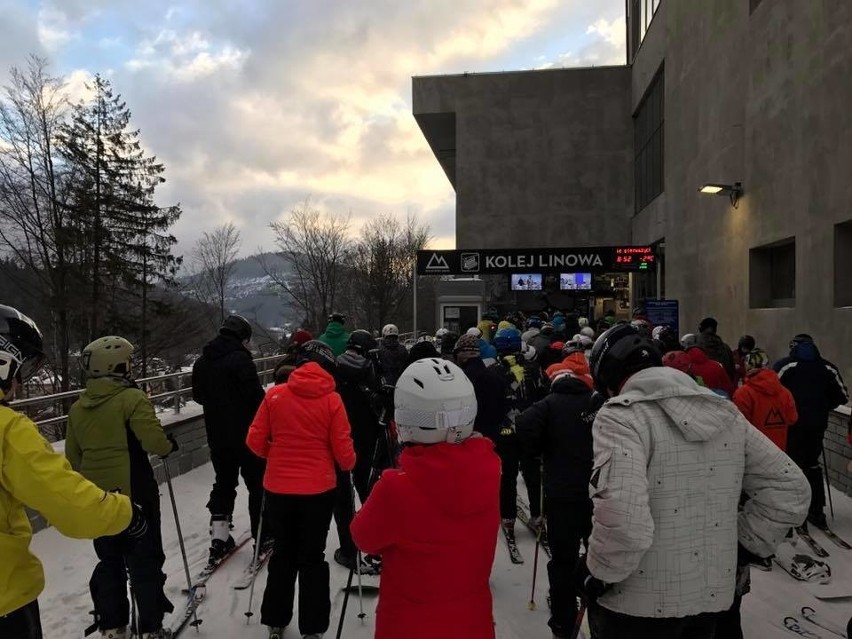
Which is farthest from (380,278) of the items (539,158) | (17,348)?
(17,348)

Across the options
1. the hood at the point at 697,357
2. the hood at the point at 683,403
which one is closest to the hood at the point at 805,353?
the hood at the point at 697,357

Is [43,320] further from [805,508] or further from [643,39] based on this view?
[643,39]

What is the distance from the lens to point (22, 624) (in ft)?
6.48

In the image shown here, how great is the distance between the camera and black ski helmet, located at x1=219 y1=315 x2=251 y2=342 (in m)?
5.03

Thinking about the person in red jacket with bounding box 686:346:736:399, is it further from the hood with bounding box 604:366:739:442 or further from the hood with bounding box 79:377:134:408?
the hood with bounding box 79:377:134:408

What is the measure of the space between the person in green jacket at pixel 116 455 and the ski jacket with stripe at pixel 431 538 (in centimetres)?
204

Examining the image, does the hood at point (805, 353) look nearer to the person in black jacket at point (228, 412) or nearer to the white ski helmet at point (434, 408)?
the white ski helmet at point (434, 408)

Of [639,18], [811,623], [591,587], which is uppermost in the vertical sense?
[639,18]

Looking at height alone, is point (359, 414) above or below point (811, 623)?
above

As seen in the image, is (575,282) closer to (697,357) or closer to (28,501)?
(697,357)

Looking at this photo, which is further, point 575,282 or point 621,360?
point 575,282

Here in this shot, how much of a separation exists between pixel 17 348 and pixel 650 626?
2.47 metres

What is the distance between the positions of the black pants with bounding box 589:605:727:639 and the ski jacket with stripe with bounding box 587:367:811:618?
2.1 inches

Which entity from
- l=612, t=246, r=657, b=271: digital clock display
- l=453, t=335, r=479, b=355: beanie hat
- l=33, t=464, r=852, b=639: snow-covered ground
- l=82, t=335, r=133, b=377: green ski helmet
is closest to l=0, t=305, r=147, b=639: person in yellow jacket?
l=82, t=335, r=133, b=377: green ski helmet
